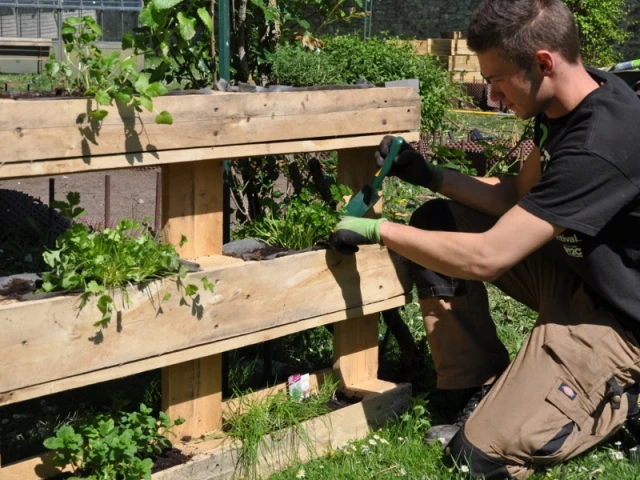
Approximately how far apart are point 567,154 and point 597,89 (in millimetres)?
286

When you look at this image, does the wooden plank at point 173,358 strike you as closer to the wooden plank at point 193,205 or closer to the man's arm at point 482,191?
the wooden plank at point 193,205

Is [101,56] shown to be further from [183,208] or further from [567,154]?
[567,154]

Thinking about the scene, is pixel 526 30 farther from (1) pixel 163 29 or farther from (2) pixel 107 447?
(2) pixel 107 447

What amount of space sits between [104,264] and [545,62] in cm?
149

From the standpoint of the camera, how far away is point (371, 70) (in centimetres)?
815

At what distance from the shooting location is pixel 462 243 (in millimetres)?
2846

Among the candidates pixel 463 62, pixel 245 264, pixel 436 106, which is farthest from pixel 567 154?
pixel 463 62

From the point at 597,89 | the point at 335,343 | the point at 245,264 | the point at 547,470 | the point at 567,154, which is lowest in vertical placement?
the point at 547,470

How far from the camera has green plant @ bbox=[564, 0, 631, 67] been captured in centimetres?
1659

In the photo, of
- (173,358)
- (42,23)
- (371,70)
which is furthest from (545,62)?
(42,23)

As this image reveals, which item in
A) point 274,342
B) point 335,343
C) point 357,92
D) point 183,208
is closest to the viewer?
point 183,208

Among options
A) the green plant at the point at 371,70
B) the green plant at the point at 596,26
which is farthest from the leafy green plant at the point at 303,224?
the green plant at the point at 596,26

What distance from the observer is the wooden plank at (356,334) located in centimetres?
329

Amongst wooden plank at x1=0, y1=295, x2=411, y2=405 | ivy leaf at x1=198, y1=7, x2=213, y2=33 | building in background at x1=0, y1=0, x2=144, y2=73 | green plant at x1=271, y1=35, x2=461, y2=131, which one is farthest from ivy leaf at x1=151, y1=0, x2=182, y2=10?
building in background at x1=0, y1=0, x2=144, y2=73
